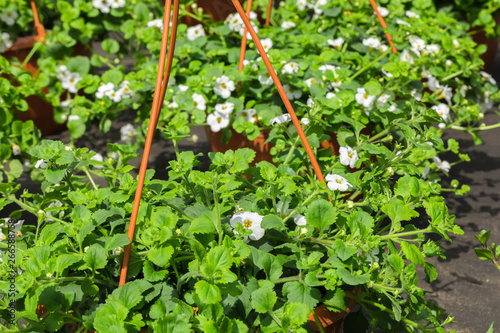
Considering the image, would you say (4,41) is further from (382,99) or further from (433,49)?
(433,49)

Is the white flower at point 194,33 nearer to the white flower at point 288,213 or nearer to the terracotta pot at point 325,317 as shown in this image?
the white flower at point 288,213

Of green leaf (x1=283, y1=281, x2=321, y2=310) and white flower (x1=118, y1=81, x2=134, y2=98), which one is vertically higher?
green leaf (x1=283, y1=281, x2=321, y2=310)

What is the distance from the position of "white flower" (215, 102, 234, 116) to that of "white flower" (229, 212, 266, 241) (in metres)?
0.75

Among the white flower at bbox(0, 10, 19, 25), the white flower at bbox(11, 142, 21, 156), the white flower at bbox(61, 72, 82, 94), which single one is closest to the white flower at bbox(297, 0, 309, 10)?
the white flower at bbox(61, 72, 82, 94)

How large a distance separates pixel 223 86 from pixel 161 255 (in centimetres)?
104

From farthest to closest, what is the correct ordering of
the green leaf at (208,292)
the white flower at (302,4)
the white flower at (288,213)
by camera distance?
the white flower at (302,4)
the white flower at (288,213)
the green leaf at (208,292)

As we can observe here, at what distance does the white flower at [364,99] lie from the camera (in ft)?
5.87

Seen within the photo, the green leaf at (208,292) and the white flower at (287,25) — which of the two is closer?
the green leaf at (208,292)

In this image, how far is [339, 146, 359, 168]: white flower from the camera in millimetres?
1442

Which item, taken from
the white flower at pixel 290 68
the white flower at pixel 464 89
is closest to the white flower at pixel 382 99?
the white flower at pixel 290 68

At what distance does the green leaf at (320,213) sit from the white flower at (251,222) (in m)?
0.12

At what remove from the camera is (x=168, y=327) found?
36.5 inches

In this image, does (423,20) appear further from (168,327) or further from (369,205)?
(168,327)

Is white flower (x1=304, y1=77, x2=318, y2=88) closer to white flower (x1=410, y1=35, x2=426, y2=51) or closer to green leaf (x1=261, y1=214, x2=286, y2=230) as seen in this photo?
white flower (x1=410, y1=35, x2=426, y2=51)
